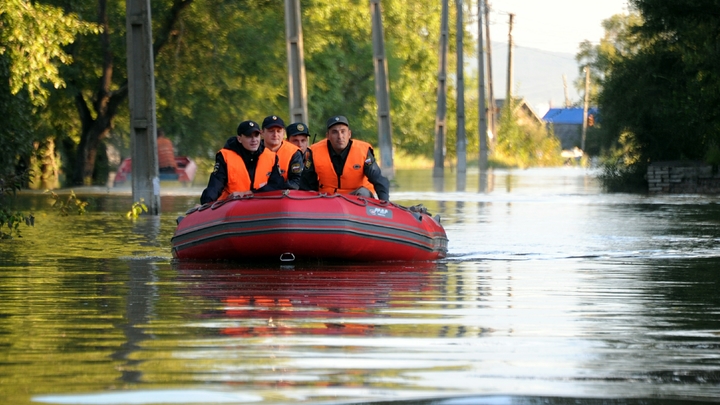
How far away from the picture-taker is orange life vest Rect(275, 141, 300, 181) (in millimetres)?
15172

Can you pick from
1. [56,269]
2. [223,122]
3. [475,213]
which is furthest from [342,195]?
[223,122]

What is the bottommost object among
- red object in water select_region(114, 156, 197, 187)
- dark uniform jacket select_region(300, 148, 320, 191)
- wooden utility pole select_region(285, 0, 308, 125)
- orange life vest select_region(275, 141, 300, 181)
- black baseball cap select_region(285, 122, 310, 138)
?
red object in water select_region(114, 156, 197, 187)

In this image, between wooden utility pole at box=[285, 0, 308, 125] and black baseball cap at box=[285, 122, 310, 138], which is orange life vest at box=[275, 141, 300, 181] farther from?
wooden utility pole at box=[285, 0, 308, 125]

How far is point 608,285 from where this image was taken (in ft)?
39.6

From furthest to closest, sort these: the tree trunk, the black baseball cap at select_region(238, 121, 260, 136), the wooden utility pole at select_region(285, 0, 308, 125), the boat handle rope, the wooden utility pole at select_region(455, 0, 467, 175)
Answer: the wooden utility pole at select_region(455, 0, 467, 175) < the tree trunk < the wooden utility pole at select_region(285, 0, 308, 125) < the black baseball cap at select_region(238, 121, 260, 136) < the boat handle rope

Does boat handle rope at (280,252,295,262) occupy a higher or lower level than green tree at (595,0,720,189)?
lower

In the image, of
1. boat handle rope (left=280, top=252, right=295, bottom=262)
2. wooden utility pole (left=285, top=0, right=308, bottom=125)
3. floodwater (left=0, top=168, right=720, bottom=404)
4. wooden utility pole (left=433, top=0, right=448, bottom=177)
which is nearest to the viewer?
floodwater (left=0, top=168, right=720, bottom=404)

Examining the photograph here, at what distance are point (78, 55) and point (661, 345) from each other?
101 ft

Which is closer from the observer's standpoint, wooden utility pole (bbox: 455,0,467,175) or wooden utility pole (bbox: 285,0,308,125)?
wooden utility pole (bbox: 285,0,308,125)

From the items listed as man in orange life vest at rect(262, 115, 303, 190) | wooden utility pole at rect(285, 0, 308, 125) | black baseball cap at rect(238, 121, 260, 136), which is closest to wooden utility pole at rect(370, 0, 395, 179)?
wooden utility pole at rect(285, 0, 308, 125)

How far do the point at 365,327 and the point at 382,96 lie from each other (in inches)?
1407

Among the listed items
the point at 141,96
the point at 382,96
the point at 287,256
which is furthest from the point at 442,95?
the point at 287,256

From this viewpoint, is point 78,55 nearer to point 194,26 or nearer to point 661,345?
point 194,26

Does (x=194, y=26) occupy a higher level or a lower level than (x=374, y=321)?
higher
